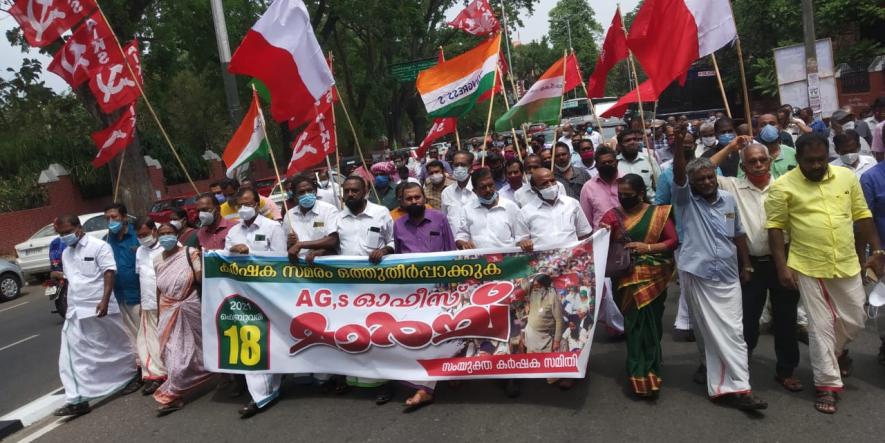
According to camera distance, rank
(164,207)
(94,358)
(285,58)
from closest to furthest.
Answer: (94,358) < (285,58) < (164,207)

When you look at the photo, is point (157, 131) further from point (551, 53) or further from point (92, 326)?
point (551, 53)

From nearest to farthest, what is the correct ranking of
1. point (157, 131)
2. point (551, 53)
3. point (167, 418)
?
point (167, 418)
point (157, 131)
point (551, 53)

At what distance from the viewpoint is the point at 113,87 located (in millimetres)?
8750

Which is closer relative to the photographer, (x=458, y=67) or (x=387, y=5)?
(x=458, y=67)

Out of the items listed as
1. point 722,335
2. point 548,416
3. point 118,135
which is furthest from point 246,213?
point 118,135

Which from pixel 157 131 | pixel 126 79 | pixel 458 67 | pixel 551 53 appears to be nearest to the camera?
pixel 458 67

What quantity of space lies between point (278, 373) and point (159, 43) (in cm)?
1579

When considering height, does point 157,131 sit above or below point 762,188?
above

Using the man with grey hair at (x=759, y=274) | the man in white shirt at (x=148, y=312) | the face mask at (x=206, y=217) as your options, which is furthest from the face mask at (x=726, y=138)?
the man in white shirt at (x=148, y=312)

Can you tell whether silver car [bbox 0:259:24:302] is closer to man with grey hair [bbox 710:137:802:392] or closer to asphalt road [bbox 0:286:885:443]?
asphalt road [bbox 0:286:885:443]

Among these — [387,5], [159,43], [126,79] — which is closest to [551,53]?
[387,5]

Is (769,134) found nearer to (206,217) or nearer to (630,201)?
(630,201)

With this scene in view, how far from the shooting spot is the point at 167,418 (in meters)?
5.32

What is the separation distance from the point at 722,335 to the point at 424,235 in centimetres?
220
